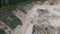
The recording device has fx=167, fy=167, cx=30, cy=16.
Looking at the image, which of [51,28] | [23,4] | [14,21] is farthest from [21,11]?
[51,28]

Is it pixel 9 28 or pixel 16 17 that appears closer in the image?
pixel 9 28

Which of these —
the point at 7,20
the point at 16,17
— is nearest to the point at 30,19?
the point at 16,17

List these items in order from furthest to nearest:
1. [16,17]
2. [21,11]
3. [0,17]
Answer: [21,11] → [16,17] → [0,17]

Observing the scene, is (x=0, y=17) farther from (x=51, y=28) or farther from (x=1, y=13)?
(x=51, y=28)

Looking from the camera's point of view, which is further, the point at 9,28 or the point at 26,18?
the point at 26,18

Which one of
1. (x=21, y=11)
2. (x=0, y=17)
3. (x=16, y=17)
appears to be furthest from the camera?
(x=21, y=11)

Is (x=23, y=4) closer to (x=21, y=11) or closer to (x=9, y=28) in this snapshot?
(x=21, y=11)

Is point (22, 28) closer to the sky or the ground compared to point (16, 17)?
closer to the ground

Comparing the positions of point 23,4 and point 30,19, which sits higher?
point 23,4
